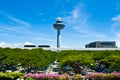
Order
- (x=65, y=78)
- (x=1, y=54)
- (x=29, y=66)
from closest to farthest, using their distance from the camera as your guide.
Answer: (x=65, y=78) < (x=29, y=66) < (x=1, y=54)

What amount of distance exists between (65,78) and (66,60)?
2027 cm

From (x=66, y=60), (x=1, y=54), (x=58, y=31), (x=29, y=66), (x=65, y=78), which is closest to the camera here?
(x=65, y=78)

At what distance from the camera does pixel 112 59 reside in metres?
59.8

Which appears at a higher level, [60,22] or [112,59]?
[60,22]

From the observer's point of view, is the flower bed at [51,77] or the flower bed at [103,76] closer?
the flower bed at [51,77]

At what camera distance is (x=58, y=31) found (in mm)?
139500

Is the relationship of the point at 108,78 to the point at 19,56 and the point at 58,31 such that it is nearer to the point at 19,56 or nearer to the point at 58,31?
the point at 19,56

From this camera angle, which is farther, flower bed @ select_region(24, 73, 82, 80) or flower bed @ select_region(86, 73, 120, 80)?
flower bed @ select_region(86, 73, 120, 80)

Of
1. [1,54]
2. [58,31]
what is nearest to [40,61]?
[1,54]

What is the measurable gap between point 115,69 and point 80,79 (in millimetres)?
23461

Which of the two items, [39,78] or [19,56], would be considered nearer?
[39,78]

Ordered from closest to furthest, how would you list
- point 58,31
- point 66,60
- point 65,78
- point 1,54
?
point 65,78 < point 66,60 < point 1,54 < point 58,31

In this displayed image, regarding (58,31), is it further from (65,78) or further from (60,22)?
(65,78)

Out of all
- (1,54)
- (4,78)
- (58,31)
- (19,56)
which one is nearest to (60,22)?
(58,31)
